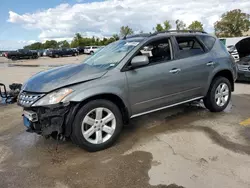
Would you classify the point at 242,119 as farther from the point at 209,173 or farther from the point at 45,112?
the point at 45,112

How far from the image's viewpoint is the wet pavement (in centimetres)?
292

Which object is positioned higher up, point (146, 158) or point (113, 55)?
point (113, 55)

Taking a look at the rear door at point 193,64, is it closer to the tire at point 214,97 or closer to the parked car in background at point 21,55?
the tire at point 214,97

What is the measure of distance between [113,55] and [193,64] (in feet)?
5.06

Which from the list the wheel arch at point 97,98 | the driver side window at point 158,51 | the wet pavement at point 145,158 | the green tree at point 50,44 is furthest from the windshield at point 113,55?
the green tree at point 50,44

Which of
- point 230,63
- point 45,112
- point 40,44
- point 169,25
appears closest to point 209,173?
point 45,112

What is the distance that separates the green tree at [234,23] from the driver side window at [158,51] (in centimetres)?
5905

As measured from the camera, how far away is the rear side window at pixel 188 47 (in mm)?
4629

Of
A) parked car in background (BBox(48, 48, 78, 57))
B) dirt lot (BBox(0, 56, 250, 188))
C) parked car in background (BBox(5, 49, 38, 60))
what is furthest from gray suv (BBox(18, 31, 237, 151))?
parked car in background (BBox(48, 48, 78, 57))

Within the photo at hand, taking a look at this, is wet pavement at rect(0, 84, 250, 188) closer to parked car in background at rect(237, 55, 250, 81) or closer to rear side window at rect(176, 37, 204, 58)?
rear side window at rect(176, 37, 204, 58)

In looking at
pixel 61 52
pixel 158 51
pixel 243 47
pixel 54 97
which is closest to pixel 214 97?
pixel 158 51

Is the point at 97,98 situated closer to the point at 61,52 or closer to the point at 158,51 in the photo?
the point at 158,51

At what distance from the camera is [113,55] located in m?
4.26

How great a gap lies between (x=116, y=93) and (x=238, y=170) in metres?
1.93
